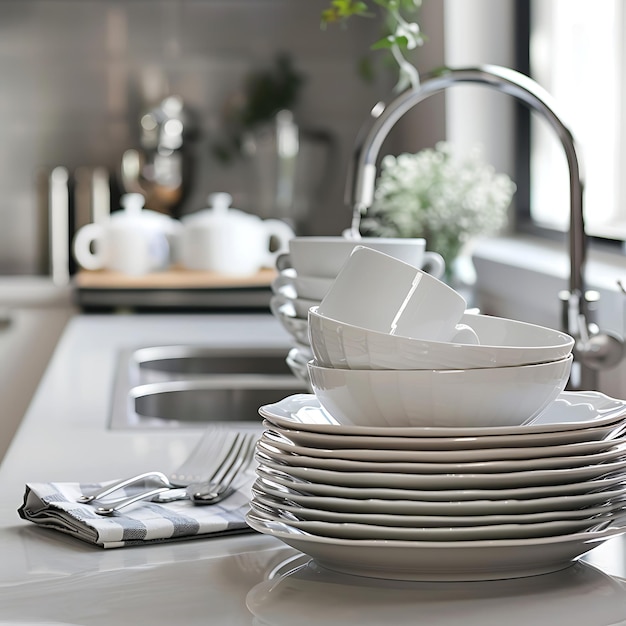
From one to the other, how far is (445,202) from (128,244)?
75 centimetres

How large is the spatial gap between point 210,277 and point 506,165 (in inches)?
29.6

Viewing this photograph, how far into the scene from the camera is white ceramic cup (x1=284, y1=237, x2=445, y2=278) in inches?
39.5

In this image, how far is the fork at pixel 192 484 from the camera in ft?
2.45

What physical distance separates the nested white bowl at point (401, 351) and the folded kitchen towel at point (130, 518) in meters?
0.17

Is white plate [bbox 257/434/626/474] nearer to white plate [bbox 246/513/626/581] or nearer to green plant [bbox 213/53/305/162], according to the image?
white plate [bbox 246/513/626/581]

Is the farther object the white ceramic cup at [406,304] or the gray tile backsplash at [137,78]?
the gray tile backsplash at [137,78]

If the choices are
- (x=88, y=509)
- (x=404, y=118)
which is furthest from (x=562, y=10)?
(x=88, y=509)

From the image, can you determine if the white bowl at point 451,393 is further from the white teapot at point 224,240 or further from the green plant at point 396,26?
the white teapot at point 224,240

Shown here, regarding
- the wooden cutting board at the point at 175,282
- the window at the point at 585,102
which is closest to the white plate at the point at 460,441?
the window at the point at 585,102

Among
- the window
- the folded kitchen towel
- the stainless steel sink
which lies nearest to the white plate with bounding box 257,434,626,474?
the folded kitchen towel

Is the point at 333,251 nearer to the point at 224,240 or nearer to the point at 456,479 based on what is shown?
the point at 456,479

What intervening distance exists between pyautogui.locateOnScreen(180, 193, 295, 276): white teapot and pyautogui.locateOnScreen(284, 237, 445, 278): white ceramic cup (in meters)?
1.22

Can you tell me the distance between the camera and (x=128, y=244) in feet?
7.66

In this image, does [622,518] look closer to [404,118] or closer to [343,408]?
[343,408]
